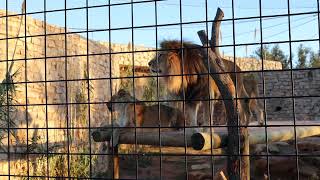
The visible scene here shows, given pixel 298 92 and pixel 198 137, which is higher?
pixel 298 92

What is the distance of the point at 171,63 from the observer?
6004 mm

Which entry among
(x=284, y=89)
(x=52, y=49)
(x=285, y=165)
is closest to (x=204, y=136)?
(x=285, y=165)

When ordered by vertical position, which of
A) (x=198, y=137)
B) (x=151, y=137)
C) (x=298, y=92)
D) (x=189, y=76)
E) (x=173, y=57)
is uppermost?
(x=173, y=57)

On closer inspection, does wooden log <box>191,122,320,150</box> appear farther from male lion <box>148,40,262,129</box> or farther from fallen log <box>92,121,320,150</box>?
male lion <box>148,40,262,129</box>

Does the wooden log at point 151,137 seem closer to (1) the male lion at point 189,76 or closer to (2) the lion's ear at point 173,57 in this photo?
(1) the male lion at point 189,76

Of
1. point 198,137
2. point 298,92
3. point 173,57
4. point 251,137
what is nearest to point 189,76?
point 173,57

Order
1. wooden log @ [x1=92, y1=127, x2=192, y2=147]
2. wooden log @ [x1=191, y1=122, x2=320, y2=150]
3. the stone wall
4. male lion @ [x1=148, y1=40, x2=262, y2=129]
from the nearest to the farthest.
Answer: wooden log @ [x1=191, y1=122, x2=320, y2=150], wooden log @ [x1=92, y1=127, x2=192, y2=147], male lion @ [x1=148, y1=40, x2=262, y2=129], the stone wall

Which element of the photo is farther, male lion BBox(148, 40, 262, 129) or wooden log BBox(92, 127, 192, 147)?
male lion BBox(148, 40, 262, 129)

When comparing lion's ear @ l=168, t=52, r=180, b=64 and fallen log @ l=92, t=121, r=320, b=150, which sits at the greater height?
lion's ear @ l=168, t=52, r=180, b=64

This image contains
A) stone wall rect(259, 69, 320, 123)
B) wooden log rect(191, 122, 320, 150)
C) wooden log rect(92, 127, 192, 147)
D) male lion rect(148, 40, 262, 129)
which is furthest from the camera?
stone wall rect(259, 69, 320, 123)

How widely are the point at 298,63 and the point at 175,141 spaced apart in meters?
25.8

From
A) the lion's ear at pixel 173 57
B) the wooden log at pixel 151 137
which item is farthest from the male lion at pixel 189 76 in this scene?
the wooden log at pixel 151 137

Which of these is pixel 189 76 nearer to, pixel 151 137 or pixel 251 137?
pixel 151 137

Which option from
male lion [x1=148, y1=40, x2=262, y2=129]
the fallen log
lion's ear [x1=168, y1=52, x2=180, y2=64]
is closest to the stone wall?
the fallen log
